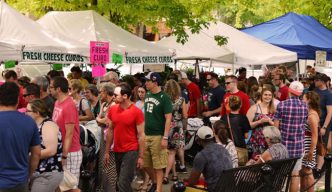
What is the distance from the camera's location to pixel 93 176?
926 cm

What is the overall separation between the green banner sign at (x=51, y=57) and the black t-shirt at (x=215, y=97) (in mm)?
2653

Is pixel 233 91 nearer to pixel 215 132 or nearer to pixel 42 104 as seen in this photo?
pixel 215 132

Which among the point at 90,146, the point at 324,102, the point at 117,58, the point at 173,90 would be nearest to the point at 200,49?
the point at 117,58

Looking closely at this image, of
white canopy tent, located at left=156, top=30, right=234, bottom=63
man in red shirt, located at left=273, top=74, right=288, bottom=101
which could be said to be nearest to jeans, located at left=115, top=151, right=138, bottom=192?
man in red shirt, located at left=273, top=74, right=288, bottom=101

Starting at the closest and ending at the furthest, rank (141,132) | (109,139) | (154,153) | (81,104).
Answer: (141,132)
(109,139)
(154,153)
(81,104)

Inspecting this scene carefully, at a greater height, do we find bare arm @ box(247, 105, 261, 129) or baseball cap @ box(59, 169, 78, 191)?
bare arm @ box(247, 105, 261, 129)

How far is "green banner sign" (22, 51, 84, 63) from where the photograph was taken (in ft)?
36.2

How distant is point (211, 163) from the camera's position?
22.7 ft

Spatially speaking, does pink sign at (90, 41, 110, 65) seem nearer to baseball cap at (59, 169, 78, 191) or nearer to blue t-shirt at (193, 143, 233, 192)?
baseball cap at (59, 169, 78, 191)

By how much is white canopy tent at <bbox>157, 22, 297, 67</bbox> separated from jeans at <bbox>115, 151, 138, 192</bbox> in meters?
8.73

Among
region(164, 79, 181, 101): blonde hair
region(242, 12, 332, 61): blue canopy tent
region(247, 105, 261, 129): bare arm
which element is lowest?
region(247, 105, 261, 129): bare arm

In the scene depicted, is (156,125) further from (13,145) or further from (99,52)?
(13,145)

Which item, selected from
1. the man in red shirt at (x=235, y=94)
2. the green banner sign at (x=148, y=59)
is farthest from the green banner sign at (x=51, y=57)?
the man in red shirt at (x=235, y=94)

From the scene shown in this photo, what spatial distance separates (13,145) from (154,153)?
4021 mm
